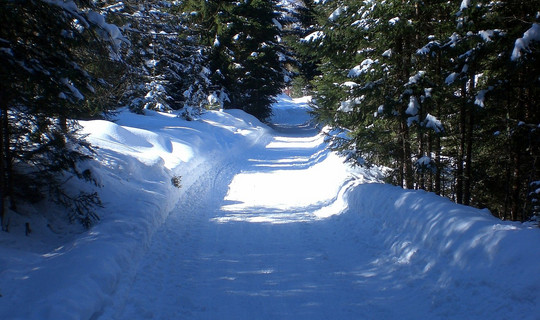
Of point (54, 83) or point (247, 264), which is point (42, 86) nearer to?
point (54, 83)

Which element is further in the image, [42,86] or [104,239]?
[104,239]

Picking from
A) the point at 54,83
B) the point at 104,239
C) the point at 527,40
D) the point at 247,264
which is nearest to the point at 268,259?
the point at 247,264

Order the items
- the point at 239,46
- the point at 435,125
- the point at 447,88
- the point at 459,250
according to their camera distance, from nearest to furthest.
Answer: the point at 459,250, the point at 435,125, the point at 447,88, the point at 239,46

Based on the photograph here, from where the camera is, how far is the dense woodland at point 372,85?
537cm

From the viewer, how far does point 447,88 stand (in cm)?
838

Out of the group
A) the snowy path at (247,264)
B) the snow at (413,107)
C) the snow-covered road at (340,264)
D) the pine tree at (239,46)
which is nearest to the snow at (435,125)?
the snow at (413,107)

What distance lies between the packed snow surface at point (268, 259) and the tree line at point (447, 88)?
1.90 m

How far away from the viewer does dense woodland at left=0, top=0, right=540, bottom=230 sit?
17.6 ft

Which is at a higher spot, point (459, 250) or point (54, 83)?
point (54, 83)

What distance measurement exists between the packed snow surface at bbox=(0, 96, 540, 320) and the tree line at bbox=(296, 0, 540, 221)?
190cm

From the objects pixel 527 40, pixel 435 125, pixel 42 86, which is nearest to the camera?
pixel 42 86

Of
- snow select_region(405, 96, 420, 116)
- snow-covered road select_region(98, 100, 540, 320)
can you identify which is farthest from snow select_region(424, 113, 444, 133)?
snow-covered road select_region(98, 100, 540, 320)

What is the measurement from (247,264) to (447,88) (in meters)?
6.21

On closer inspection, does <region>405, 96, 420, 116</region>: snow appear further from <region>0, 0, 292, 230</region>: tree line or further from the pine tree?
the pine tree
